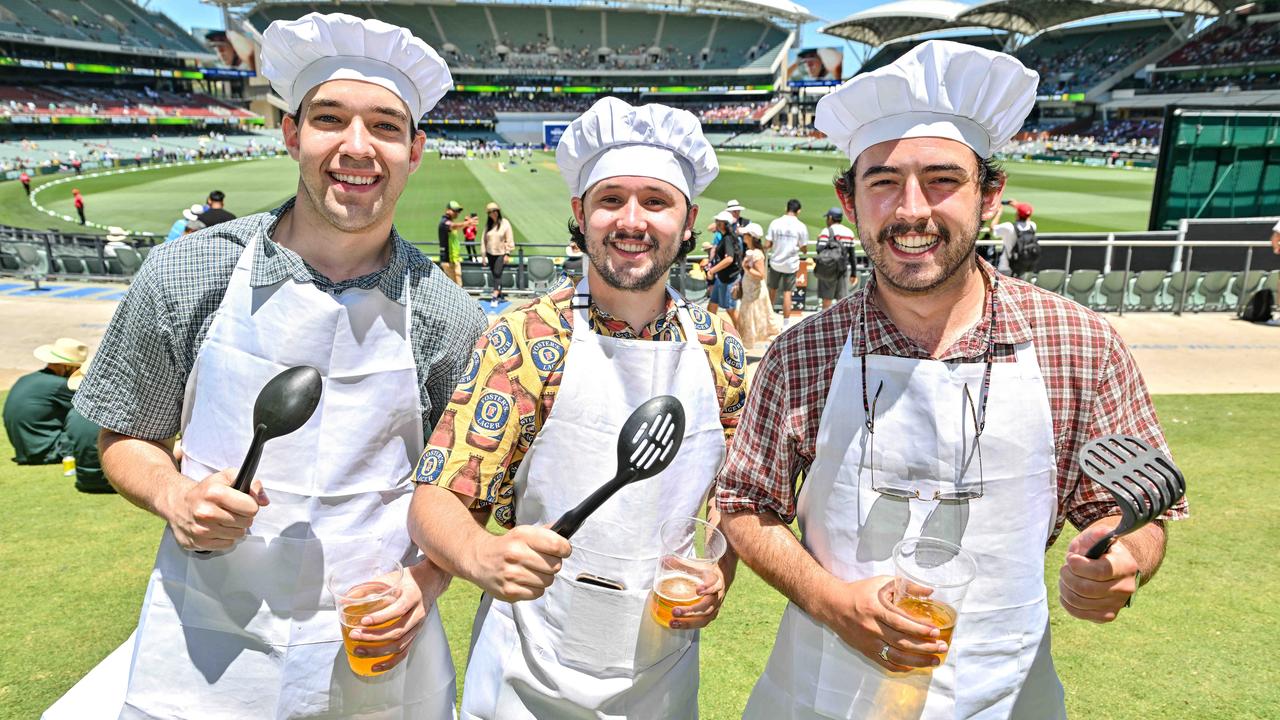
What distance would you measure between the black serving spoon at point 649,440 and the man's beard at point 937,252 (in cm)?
60

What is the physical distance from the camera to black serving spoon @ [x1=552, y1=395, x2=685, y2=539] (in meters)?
1.80

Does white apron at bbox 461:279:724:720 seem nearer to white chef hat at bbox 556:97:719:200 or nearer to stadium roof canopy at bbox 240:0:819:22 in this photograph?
white chef hat at bbox 556:97:719:200

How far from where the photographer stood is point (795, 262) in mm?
10844

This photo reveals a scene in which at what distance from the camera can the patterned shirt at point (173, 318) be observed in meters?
1.98

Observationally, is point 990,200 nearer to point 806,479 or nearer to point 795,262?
point 806,479

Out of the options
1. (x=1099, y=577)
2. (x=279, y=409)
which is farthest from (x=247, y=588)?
(x=1099, y=577)

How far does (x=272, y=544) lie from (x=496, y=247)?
1229 centimetres

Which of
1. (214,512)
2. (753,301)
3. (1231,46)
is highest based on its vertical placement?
(1231,46)

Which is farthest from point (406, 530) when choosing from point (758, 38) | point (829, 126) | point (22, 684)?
point (758, 38)

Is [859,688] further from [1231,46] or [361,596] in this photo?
[1231,46]

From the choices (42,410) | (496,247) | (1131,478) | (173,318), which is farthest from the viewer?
(496,247)

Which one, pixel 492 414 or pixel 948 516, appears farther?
pixel 492 414

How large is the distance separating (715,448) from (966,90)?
1.09 meters

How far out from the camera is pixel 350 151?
1.96m
